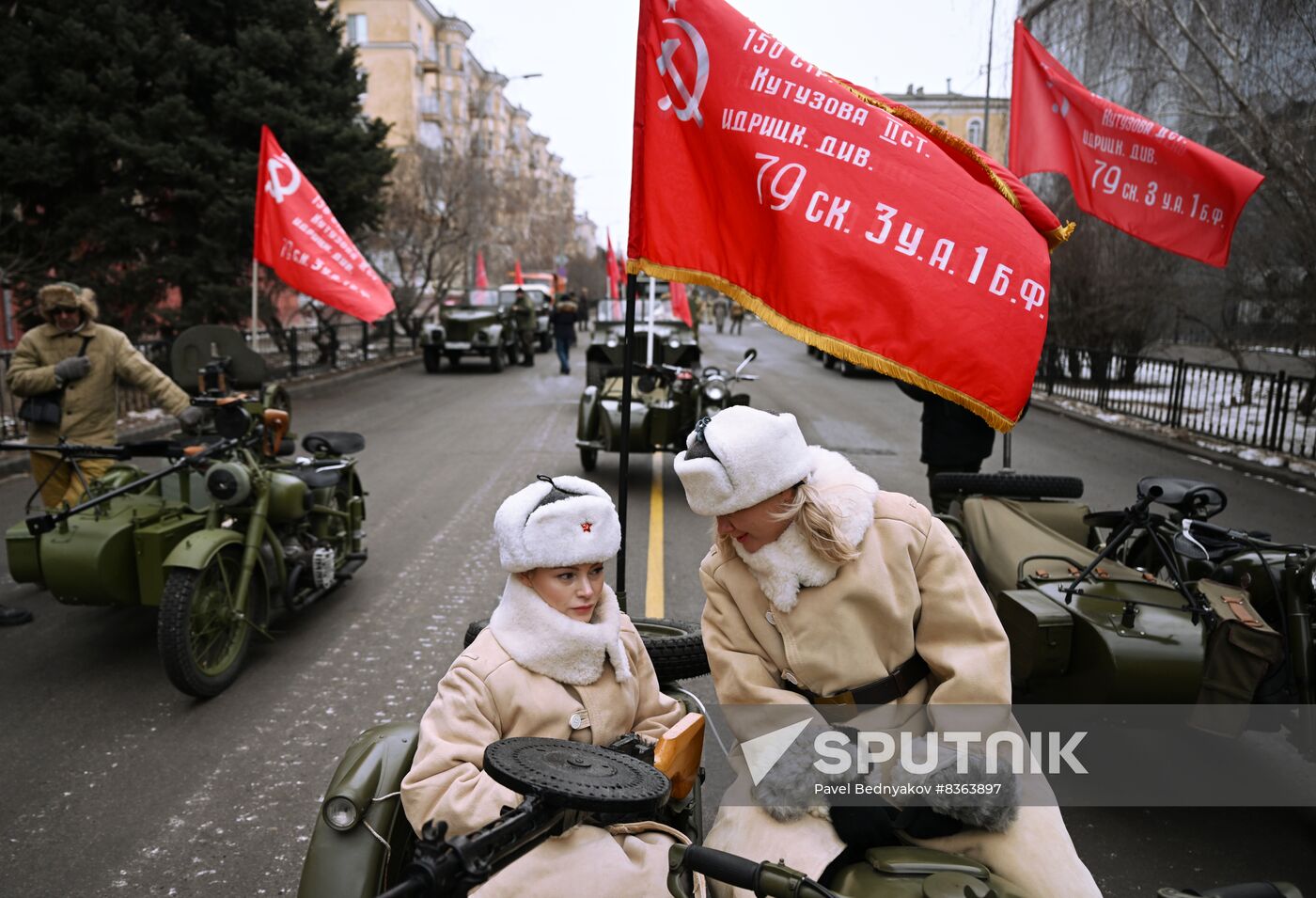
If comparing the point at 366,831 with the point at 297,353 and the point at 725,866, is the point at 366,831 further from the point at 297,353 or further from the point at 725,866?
the point at 297,353

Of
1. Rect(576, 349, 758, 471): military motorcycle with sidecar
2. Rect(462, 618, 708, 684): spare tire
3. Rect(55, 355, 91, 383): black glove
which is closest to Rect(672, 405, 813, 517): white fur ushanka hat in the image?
Rect(462, 618, 708, 684): spare tire

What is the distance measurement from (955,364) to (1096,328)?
19.1 metres

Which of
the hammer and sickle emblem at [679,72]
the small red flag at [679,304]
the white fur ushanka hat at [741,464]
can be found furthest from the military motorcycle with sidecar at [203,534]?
the small red flag at [679,304]

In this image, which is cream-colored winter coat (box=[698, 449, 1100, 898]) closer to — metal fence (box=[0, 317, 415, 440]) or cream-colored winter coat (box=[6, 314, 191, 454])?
cream-colored winter coat (box=[6, 314, 191, 454])

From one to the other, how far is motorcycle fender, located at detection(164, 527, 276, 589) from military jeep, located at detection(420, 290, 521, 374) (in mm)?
19285

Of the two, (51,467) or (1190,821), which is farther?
(51,467)

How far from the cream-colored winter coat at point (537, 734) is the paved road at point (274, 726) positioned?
4.49 feet

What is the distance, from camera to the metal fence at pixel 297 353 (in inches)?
455

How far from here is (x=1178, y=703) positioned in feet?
11.1

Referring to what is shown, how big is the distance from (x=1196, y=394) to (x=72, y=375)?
1539cm

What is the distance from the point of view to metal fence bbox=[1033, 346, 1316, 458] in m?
12.4

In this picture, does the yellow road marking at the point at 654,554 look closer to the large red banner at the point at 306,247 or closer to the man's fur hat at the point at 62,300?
the large red banner at the point at 306,247

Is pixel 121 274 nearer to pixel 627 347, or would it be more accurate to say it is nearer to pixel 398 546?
pixel 398 546

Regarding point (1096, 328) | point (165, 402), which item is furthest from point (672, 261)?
point (1096, 328)
